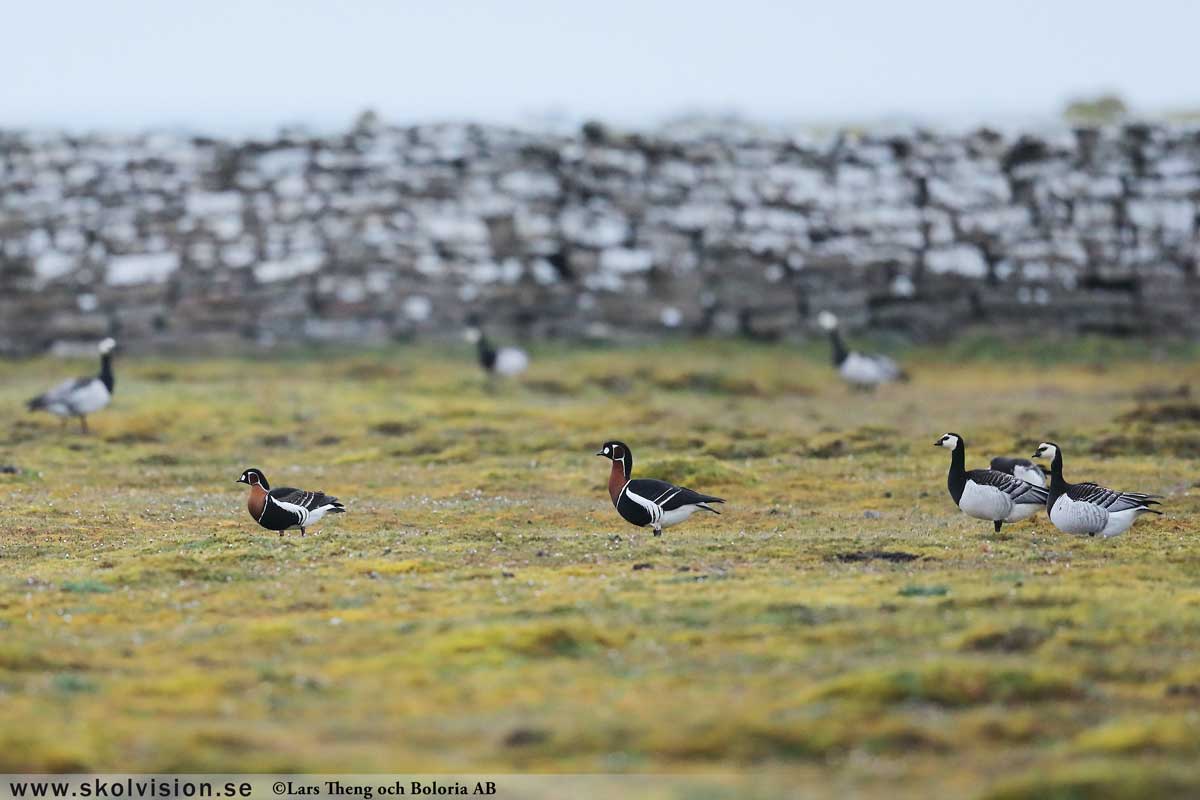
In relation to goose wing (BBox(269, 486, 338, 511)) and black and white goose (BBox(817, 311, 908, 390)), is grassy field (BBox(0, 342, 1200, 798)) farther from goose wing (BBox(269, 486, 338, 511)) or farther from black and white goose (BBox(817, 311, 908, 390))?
black and white goose (BBox(817, 311, 908, 390))

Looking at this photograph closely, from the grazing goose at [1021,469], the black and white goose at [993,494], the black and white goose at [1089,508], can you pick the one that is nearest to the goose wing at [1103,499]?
the black and white goose at [1089,508]

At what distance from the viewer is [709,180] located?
63.7 metres

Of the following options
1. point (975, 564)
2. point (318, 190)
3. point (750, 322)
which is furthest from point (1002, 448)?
point (318, 190)

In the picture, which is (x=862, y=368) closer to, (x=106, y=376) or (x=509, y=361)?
(x=509, y=361)

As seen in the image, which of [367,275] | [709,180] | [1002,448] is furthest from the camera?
[709,180]

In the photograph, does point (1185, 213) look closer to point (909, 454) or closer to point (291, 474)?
point (909, 454)

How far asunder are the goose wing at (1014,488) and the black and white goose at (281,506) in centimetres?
1050

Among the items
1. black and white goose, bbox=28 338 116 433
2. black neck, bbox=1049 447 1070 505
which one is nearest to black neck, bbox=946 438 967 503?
black neck, bbox=1049 447 1070 505

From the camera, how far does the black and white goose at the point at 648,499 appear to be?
83.6ft

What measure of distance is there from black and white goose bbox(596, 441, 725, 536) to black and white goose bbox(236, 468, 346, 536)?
481 cm

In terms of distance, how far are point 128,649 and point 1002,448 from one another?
24.6 metres

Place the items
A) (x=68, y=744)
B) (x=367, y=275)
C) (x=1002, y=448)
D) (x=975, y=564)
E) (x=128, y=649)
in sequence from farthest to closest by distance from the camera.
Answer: (x=367, y=275), (x=1002, y=448), (x=975, y=564), (x=128, y=649), (x=68, y=744)

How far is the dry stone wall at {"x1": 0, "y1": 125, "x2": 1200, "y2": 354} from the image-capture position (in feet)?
191

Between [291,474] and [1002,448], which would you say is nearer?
[291,474]
